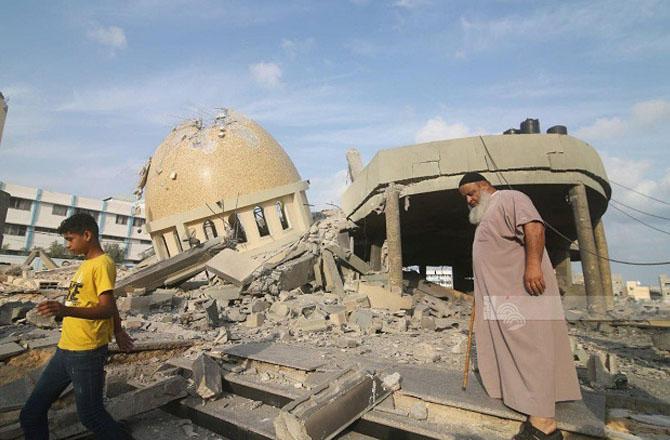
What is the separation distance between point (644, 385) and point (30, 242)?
47794 millimetres

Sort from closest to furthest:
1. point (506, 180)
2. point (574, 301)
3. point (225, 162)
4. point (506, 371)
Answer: point (506, 371)
point (506, 180)
point (574, 301)
point (225, 162)

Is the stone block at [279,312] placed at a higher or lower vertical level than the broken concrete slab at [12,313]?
lower

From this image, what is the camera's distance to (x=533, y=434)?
6.64 feet

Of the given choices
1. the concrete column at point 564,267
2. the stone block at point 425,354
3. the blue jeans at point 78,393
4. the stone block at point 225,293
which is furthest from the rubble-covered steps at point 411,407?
the concrete column at point 564,267

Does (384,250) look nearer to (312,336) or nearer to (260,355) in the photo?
(312,336)

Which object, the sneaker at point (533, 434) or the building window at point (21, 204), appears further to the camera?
the building window at point (21, 204)

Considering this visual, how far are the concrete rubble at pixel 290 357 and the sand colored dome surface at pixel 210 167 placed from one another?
14.9ft

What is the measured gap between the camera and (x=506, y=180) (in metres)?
8.12

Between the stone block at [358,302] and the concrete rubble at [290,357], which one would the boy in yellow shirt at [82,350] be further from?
the stone block at [358,302]

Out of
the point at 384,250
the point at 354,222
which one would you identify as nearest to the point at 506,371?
the point at 354,222

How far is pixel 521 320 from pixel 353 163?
1326cm

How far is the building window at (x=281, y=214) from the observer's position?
15.7 metres

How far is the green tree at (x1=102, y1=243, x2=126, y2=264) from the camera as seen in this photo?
39.0 meters

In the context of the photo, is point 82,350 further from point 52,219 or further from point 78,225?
point 52,219
